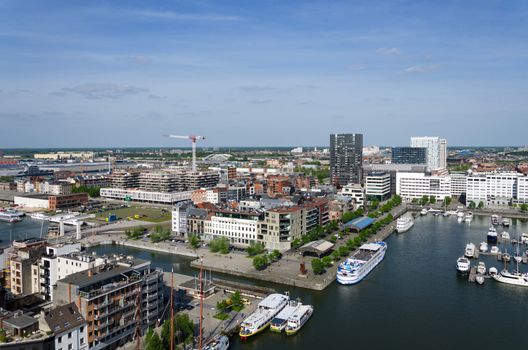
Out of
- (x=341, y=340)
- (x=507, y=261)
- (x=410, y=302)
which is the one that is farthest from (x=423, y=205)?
(x=341, y=340)

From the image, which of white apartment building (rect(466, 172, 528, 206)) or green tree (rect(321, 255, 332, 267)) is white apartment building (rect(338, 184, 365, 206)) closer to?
white apartment building (rect(466, 172, 528, 206))

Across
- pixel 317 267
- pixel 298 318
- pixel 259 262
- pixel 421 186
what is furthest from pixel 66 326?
pixel 421 186

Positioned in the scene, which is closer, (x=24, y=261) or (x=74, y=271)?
(x=74, y=271)

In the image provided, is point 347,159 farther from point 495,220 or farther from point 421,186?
point 495,220

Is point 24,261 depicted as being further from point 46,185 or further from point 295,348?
point 46,185

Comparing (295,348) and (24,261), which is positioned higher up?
(24,261)
